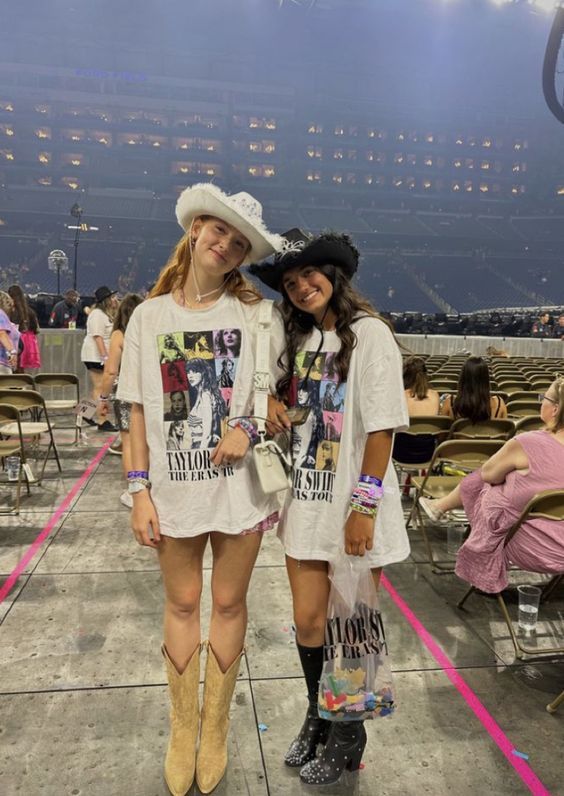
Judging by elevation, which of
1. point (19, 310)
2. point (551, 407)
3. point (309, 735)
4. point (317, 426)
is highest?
point (19, 310)

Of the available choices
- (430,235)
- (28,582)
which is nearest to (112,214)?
(430,235)

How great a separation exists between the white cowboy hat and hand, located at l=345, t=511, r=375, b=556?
0.78 meters

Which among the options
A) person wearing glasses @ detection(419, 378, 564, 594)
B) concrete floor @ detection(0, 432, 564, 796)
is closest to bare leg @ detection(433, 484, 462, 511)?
person wearing glasses @ detection(419, 378, 564, 594)

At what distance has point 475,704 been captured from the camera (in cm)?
210

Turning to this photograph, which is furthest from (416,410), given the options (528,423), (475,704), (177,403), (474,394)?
(177,403)

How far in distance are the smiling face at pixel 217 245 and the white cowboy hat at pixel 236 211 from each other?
21 mm

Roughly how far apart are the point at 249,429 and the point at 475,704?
5.01ft

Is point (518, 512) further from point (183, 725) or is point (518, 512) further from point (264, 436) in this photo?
point (183, 725)

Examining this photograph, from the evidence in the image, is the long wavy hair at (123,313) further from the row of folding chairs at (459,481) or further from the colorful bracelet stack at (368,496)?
the colorful bracelet stack at (368,496)

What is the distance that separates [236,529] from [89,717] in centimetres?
108

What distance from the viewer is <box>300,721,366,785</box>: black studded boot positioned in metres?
1.65

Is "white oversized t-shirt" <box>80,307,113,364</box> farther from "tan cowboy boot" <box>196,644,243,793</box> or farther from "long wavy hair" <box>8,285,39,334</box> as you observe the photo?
"tan cowboy boot" <box>196,644,243,793</box>

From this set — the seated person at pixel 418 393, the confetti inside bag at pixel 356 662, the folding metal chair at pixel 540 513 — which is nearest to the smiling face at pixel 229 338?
the confetti inside bag at pixel 356 662

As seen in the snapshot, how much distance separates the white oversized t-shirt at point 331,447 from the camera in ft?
4.91
